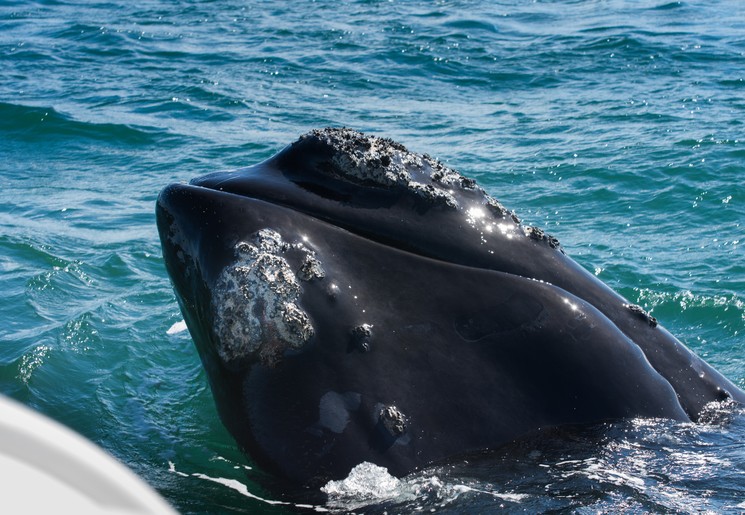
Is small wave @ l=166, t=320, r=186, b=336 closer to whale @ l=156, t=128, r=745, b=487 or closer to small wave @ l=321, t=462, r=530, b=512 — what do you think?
whale @ l=156, t=128, r=745, b=487

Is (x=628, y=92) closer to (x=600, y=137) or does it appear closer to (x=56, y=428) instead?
(x=600, y=137)

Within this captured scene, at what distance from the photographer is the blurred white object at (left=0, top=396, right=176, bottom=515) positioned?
1712 millimetres

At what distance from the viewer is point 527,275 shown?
5266mm

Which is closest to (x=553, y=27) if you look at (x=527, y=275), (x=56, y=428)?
(x=527, y=275)

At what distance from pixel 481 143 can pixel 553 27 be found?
11.1 metres

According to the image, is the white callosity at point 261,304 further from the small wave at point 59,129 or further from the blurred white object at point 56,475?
the small wave at point 59,129

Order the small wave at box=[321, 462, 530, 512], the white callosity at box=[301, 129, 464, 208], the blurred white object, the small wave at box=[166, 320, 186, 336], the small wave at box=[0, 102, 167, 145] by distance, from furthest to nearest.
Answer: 1. the small wave at box=[0, 102, 167, 145]
2. the small wave at box=[166, 320, 186, 336]
3. the white callosity at box=[301, 129, 464, 208]
4. the small wave at box=[321, 462, 530, 512]
5. the blurred white object

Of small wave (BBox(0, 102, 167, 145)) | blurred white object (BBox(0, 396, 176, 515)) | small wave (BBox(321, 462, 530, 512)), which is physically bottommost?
small wave (BBox(0, 102, 167, 145))

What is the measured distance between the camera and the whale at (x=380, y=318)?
4.80m

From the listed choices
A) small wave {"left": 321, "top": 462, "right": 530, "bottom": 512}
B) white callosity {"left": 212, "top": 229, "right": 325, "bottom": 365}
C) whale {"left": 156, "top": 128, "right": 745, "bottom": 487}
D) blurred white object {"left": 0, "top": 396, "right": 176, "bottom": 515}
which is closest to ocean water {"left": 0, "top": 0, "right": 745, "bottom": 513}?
small wave {"left": 321, "top": 462, "right": 530, "bottom": 512}

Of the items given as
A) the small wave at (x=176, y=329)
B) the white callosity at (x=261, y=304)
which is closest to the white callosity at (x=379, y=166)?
the white callosity at (x=261, y=304)

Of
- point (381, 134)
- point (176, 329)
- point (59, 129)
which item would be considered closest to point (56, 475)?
point (176, 329)

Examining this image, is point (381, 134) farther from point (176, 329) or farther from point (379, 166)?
point (379, 166)

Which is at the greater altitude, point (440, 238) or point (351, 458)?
point (440, 238)
